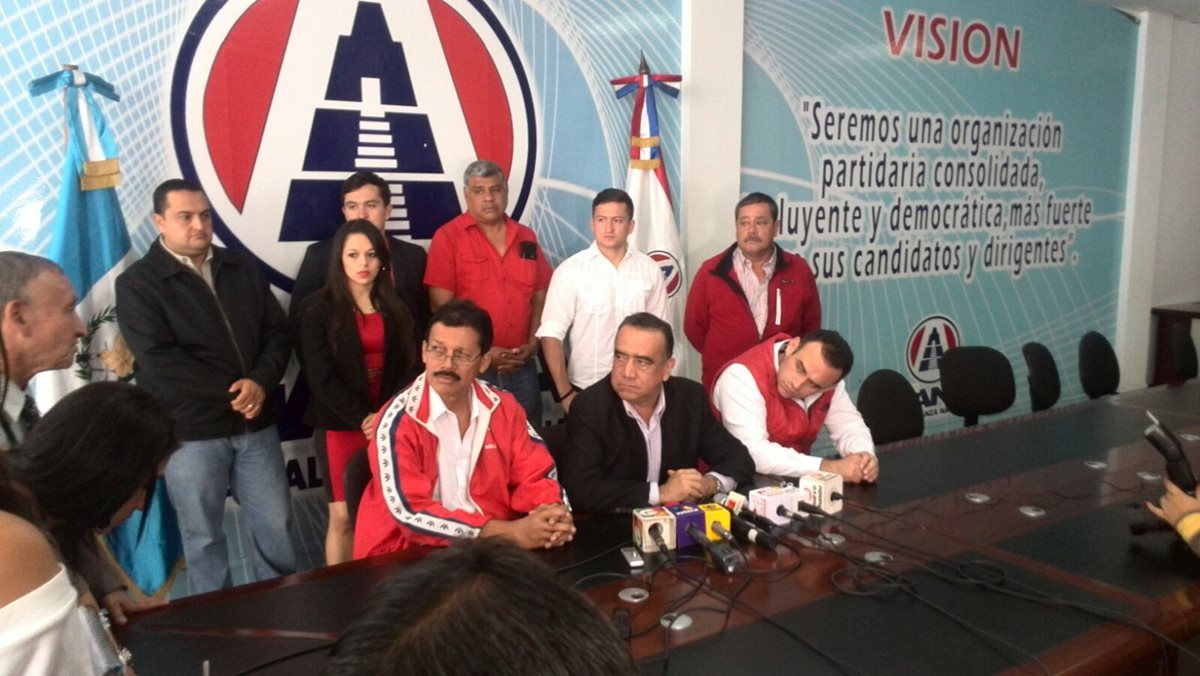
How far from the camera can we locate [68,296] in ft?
5.73

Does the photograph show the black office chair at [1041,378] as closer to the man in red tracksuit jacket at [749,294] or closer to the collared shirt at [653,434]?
the man in red tracksuit jacket at [749,294]

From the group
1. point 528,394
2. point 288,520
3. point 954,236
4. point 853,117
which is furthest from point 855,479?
point 954,236

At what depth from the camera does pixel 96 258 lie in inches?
105

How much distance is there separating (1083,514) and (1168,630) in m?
0.55

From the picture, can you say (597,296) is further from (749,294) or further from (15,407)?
(15,407)

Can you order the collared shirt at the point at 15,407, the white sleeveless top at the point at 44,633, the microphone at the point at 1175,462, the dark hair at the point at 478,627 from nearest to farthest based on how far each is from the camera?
the dark hair at the point at 478,627 < the white sleeveless top at the point at 44,633 < the collared shirt at the point at 15,407 < the microphone at the point at 1175,462

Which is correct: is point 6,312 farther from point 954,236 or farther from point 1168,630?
point 954,236

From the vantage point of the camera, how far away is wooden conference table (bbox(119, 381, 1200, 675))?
128 centimetres

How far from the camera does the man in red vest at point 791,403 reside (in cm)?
238

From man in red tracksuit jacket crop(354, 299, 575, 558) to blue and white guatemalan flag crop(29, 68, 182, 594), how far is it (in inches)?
50.4

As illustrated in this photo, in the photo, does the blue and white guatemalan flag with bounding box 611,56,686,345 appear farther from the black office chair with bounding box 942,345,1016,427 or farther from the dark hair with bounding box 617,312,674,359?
the dark hair with bounding box 617,312,674,359

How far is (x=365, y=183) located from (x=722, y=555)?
2.01m

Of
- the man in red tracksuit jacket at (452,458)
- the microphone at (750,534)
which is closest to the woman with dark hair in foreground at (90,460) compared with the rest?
the man in red tracksuit jacket at (452,458)

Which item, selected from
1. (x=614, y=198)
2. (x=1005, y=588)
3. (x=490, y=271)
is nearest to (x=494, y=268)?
(x=490, y=271)
